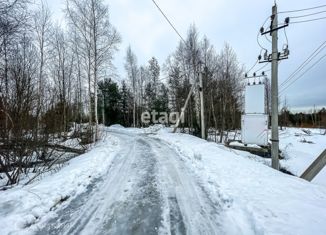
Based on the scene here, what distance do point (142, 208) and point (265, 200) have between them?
234cm

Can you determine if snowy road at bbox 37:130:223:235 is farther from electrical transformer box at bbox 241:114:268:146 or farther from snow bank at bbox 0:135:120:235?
electrical transformer box at bbox 241:114:268:146


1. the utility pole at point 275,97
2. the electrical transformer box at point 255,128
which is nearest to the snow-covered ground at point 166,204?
the utility pole at point 275,97

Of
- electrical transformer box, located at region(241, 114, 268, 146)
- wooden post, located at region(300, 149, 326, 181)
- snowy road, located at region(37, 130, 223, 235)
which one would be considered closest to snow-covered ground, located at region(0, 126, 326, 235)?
snowy road, located at region(37, 130, 223, 235)

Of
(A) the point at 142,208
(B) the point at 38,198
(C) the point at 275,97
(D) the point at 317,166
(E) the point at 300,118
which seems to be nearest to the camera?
(A) the point at 142,208

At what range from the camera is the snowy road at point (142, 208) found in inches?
127

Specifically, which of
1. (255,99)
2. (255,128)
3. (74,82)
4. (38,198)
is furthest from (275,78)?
(74,82)

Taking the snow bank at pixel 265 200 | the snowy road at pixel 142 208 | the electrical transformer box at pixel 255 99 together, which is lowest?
the snowy road at pixel 142 208

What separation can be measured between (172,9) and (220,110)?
11.2 meters

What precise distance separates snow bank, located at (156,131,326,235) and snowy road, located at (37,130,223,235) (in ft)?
1.00

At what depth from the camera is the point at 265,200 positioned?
4.02 m

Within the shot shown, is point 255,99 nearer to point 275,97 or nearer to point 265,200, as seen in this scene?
point 275,97

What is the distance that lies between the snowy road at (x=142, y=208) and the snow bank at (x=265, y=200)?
1.00 ft

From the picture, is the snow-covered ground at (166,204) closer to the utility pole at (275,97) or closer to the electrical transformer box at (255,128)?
the utility pole at (275,97)

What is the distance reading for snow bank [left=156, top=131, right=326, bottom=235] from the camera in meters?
3.12
